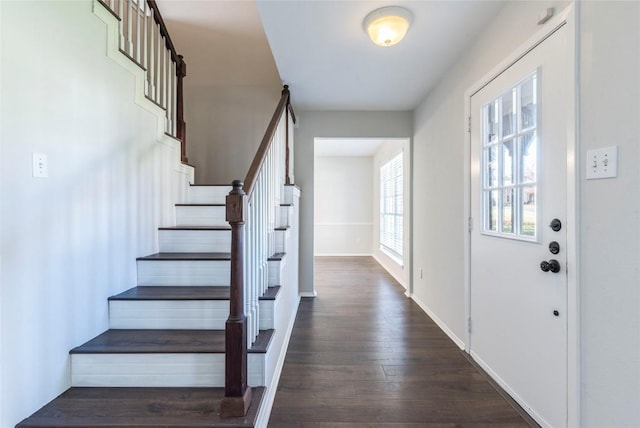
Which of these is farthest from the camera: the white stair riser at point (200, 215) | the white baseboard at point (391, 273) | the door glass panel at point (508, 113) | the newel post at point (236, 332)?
the white baseboard at point (391, 273)

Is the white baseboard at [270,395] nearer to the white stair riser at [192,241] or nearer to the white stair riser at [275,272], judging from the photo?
the white stair riser at [275,272]

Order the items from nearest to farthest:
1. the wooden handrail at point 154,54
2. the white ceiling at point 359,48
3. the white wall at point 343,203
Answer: the white ceiling at point 359,48 → the wooden handrail at point 154,54 → the white wall at point 343,203

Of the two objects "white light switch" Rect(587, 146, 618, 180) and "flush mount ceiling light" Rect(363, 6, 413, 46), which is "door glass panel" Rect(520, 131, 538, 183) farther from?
"flush mount ceiling light" Rect(363, 6, 413, 46)

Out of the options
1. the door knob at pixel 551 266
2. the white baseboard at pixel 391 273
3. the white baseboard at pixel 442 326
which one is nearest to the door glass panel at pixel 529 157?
the door knob at pixel 551 266

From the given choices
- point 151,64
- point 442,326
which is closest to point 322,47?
point 151,64

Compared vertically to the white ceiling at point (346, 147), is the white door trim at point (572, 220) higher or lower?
lower

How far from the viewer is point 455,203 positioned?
2.50 metres

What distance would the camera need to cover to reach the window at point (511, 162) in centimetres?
161

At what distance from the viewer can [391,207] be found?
565cm

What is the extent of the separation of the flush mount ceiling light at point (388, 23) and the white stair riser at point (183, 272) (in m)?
1.88

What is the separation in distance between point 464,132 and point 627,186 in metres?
1.35

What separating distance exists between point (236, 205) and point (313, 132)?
8.59 ft

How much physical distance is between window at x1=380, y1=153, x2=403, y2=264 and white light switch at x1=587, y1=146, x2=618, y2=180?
11.6ft

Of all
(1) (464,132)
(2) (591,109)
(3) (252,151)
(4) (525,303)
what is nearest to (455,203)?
(1) (464,132)
